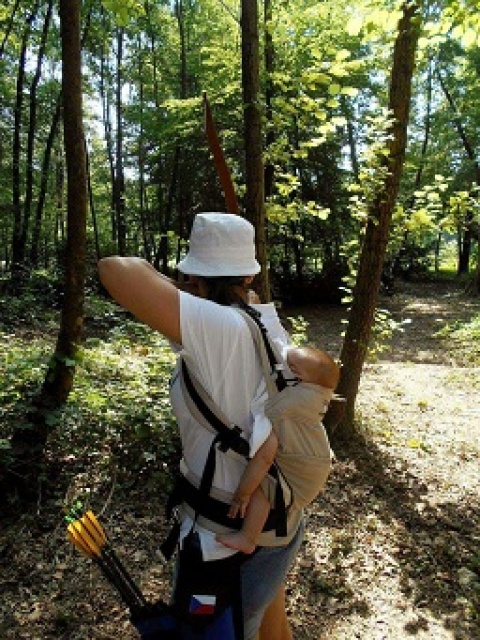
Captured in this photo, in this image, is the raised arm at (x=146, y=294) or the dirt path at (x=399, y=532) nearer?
the raised arm at (x=146, y=294)

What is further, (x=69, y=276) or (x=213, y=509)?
(x=69, y=276)

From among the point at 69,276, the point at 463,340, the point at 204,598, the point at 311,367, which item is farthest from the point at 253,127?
the point at 463,340

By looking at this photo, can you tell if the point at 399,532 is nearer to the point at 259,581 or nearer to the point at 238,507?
the point at 259,581

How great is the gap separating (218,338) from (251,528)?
589 millimetres

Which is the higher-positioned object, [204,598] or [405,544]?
[204,598]

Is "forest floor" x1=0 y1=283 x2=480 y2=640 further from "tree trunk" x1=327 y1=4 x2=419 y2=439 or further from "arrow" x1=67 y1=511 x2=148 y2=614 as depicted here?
"arrow" x1=67 y1=511 x2=148 y2=614

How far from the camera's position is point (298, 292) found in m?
17.4

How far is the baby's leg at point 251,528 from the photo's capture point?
1521 millimetres

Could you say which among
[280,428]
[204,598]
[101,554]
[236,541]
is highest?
[280,428]

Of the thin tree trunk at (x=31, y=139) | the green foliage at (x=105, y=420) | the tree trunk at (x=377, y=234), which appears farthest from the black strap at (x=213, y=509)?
the thin tree trunk at (x=31, y=139)

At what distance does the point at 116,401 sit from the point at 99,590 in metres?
1.72

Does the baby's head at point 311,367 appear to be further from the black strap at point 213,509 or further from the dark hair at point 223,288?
the black strap at point 213,509

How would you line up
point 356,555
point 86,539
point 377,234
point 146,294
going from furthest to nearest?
point 377,234 < point 356,555 < point 86,539 < point 146,294

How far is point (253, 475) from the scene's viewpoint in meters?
1.50
